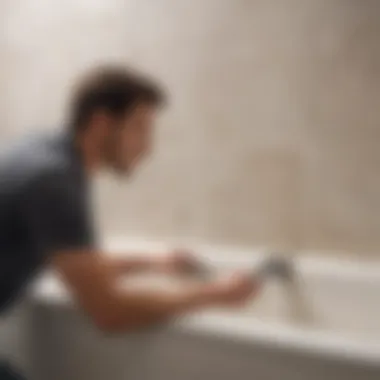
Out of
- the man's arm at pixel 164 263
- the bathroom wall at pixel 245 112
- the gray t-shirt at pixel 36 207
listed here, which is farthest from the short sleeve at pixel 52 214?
the bathroom wall at pixel 245 112

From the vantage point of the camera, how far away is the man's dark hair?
1367 mm

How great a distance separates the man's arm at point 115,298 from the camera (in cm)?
122

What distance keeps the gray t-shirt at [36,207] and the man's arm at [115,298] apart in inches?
1.4

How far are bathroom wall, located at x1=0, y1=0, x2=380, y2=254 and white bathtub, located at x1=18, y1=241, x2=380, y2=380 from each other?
3.1 inches

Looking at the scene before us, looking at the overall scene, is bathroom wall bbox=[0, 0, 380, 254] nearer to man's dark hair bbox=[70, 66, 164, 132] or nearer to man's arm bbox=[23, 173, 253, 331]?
man's dark hair bbox=[70, 66, 164, 132]

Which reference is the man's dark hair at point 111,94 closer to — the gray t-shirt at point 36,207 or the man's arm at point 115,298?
the gray t-shirt at point 36,207

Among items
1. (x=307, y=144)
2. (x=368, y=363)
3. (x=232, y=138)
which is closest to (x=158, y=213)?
(x=232, y=138)

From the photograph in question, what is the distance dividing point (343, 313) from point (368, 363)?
1.77ft

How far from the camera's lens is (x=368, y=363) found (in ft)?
3.22

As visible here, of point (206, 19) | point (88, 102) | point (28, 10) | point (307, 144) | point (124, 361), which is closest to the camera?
point (124, 361)

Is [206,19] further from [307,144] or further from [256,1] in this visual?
[307,144]

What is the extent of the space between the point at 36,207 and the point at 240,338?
1.30 ft

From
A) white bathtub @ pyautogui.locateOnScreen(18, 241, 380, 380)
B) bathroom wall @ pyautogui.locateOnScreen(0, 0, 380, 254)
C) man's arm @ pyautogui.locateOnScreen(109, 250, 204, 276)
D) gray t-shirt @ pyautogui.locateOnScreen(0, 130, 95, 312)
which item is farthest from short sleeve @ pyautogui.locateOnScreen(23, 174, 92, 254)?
bathroom wall @ pyautogui.locateOnScreen(0, 0, 380, 254)

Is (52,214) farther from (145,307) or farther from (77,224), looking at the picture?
(145,307)
